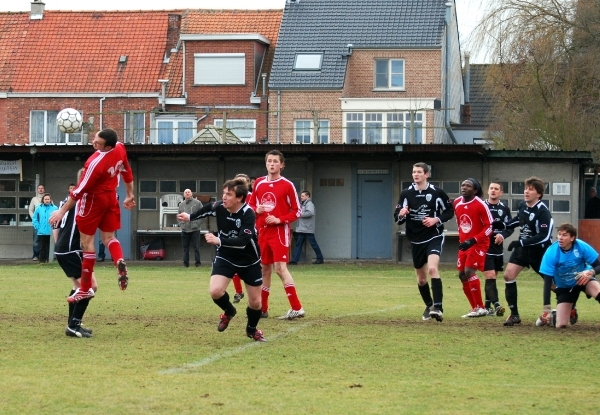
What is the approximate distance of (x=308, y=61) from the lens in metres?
50.2

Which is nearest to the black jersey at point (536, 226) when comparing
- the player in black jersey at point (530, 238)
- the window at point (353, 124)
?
the player in black jersey at point (530, 238)

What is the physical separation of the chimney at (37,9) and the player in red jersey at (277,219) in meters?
43.4

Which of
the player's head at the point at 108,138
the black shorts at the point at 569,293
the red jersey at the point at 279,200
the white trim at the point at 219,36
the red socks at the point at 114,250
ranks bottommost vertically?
the black shorts at the point at 569,293

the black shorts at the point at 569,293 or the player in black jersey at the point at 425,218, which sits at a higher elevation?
the player in black jersey at the point at 425,218

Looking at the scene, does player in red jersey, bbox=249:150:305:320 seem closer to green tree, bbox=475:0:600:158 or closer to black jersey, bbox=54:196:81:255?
black jersey, bbox=54:196:81:255

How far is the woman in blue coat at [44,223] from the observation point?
93.0 feet

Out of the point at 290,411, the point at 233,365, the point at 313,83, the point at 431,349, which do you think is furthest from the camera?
the point at 313,83

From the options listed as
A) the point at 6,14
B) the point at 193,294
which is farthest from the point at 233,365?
the point at 6,14

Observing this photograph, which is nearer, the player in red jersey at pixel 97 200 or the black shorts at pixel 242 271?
the black shorts at pixel 242 271

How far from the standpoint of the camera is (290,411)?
750cm

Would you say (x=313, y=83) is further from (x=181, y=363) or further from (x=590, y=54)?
(x=181, y=363)

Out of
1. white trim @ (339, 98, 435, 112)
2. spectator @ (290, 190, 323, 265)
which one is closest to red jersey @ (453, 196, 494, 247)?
spectator @ (290, 190, 323, 265)

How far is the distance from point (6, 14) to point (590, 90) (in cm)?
3320

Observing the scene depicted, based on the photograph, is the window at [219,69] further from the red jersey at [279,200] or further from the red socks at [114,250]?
the red socks at [114,250]
